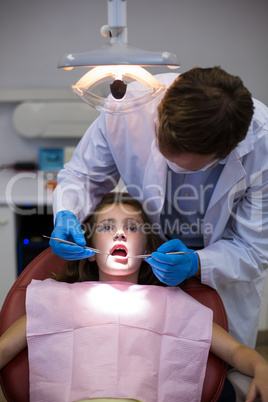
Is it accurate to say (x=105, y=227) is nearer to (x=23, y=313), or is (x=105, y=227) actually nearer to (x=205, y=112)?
(x=23, y=313)

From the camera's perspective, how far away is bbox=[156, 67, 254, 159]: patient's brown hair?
1.04 metres

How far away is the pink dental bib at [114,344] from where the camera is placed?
4.15ft

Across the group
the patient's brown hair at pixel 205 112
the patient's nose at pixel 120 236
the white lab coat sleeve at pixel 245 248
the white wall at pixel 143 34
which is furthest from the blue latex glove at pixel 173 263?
the white wall at pixel 143 34

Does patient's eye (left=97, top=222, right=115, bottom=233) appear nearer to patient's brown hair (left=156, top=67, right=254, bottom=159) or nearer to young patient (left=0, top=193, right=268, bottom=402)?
young patient (left=0, top=193, right=268, bottom=402)

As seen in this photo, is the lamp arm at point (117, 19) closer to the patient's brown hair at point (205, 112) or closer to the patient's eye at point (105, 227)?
the patient's brown hair at point (205, 112)

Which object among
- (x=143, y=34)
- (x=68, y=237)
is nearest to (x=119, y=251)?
(x=68, y=237)

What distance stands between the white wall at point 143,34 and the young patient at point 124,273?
1148mm

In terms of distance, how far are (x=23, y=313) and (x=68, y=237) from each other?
0.26 metres

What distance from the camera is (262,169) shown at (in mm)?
1375

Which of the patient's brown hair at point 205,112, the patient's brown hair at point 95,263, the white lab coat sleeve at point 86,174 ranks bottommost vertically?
the patient's brown hair at point 95,263

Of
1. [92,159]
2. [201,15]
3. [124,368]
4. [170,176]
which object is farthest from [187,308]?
[201,15]

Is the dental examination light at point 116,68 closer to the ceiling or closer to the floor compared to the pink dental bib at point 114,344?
closer to the ceiling

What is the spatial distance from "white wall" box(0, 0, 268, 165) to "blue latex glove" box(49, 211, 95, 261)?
1324 millimetres

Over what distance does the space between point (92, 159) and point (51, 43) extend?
1.17m
